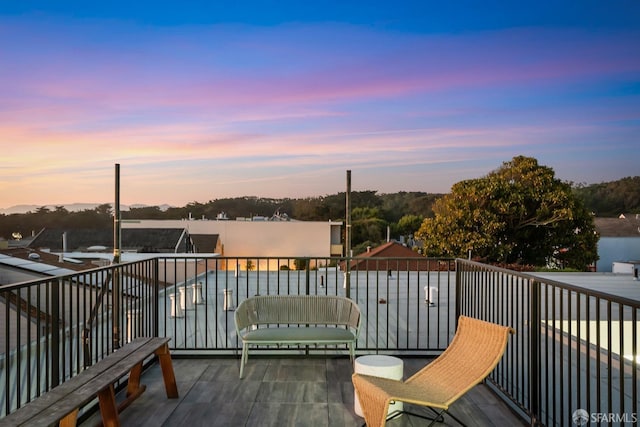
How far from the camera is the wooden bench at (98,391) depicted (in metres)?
2.53

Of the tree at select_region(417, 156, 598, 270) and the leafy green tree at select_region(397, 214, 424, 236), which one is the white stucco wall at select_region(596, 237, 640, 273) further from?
the tree at select_region(417, 156, 598, 270)

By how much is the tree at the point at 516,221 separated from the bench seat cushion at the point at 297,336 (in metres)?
20.8

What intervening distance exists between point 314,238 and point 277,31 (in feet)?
81.3

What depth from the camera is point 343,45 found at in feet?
47.3

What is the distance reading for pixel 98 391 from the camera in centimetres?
290

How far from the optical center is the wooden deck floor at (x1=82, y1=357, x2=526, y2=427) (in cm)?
378

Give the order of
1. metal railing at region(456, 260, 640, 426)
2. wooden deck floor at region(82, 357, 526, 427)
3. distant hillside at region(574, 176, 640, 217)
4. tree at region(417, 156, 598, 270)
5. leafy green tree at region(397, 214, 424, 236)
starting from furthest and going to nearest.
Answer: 1. leafy green tree at region(397, 214, 424, 236)
2. distant hillside at region(574, 176, 640, 217)
3. tree at region(417, 156, 598, 270)
4. wooden deck floor at region(82, 357, 526, 427)
5. metal railing at region(456, 260, 640, 426)

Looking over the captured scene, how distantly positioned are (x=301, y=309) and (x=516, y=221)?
22.5 meters

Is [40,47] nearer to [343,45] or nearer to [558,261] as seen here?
[343,45]

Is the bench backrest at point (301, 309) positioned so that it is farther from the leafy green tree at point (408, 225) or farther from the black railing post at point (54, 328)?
the leafy green tree at point (408, 225)

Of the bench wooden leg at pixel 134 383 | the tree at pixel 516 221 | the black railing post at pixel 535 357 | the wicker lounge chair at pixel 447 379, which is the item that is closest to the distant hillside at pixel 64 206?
the tree at pixel 516 221

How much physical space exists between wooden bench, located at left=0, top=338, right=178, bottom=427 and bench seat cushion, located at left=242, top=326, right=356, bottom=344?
84 cm

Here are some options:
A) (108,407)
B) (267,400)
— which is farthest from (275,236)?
(108,407)

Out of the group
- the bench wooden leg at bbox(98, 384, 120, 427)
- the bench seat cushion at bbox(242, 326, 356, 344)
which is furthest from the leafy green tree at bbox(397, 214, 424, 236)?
the bench wooden leg at bbox(98, 384, 120, 427)
